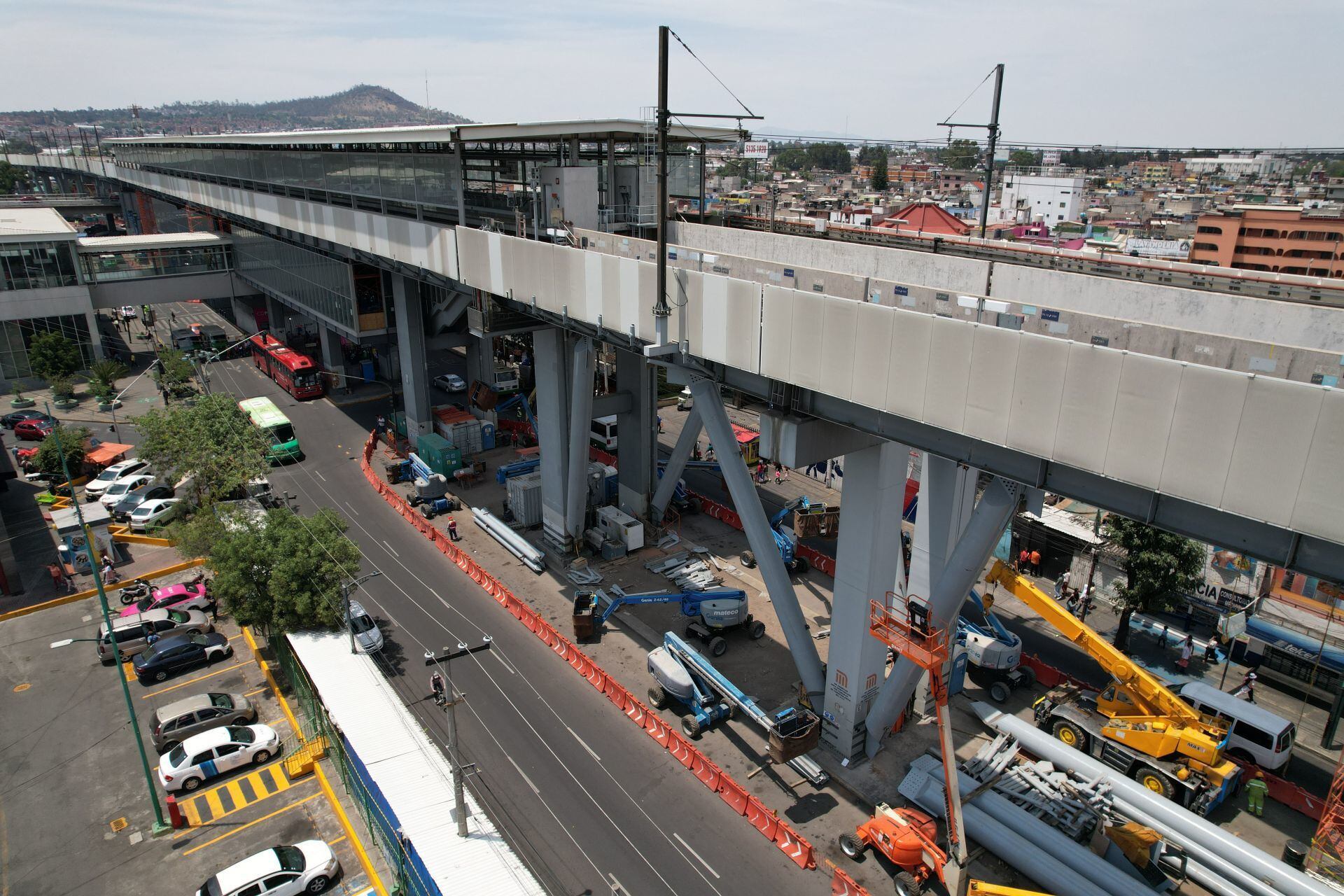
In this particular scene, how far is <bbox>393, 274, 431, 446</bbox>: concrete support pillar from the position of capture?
44969mm

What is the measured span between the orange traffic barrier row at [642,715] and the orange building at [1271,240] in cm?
8055

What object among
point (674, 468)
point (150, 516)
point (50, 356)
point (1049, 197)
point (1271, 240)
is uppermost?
point (1049, 197)

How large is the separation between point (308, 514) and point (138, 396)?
3098 cm

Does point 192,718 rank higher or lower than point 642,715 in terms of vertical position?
higher

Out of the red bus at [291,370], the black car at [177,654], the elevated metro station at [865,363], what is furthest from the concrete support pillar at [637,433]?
the red bus at [291,370]

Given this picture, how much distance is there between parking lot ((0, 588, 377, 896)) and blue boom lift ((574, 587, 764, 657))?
1009 cm

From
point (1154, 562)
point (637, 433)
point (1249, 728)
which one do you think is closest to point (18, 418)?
point (637, 433)

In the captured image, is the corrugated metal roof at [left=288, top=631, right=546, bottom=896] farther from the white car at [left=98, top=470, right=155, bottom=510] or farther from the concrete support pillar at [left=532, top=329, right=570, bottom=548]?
the white car at [left=98, top=470, right=155, bottom=510]

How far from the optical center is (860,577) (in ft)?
71.1

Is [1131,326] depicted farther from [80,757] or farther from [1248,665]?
[80,757]

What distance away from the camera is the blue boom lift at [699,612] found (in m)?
29.5

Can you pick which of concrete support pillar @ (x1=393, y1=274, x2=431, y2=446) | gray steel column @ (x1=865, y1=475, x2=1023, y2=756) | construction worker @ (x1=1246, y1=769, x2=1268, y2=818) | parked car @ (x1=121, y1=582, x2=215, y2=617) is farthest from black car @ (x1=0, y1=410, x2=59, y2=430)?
construction worker @ (x1=1246, y1=769, x2=1268, y2=818)

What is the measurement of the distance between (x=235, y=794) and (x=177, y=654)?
7728 mm

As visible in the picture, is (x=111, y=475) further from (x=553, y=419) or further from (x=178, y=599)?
(x=553, y=419)
